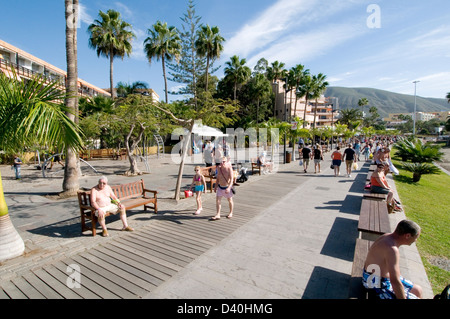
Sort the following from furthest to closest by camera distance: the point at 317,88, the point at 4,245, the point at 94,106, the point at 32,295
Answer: the point at 317,88 → the point at 94,106 → the point at 4,245 → the point at 32,295

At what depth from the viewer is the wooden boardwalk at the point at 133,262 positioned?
332cm

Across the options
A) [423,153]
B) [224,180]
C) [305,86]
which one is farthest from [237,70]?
[224,180]

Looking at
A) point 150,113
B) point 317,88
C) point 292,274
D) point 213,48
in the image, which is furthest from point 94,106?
point 317,88

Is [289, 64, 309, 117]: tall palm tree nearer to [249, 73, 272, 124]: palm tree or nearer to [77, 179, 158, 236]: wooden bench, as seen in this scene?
[249, 73, 272, 124]: palm tree

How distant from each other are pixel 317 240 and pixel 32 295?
4803 millimetres

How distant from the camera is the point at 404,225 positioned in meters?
2.57

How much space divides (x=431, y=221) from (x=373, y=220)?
10.9 feet

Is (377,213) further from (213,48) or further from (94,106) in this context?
(213,48)

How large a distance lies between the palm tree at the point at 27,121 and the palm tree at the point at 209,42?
94.7ft

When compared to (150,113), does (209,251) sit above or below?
below

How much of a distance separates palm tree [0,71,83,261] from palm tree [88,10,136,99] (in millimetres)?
23559

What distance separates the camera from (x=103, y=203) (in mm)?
5254

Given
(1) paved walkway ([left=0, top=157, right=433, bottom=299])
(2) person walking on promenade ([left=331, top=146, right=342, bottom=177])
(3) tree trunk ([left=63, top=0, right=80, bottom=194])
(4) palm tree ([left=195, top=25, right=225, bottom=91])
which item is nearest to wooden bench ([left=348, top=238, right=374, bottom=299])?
(1) paved walkway ([left=0, top=157, right=433, bottom=299])

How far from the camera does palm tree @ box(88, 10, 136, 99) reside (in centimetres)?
2372
